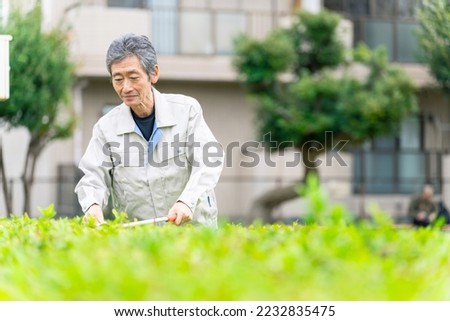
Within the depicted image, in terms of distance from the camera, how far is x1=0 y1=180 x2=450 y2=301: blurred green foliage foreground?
7.41 feet

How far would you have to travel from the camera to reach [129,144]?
572 cm

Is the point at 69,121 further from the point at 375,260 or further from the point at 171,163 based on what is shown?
the point at 375,260

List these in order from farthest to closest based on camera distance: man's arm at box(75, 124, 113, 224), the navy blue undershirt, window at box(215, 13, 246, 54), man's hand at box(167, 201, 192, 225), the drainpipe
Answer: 1. window at box(215, 13, 246, 54)
2. the drainpipe
3. the navy blue undershirt
4. man's arm at box(75, 124, 113, 224)
5. man's hand at box(167, 201, 192, 225)

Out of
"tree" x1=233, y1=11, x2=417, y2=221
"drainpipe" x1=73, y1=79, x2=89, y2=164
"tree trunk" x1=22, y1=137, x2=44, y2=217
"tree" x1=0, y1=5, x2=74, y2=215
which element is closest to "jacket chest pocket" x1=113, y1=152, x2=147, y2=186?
"tree" x1=0, y1=5, x2=74, y2=215

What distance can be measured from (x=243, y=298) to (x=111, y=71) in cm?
346

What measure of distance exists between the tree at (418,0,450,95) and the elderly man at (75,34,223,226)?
12896mm

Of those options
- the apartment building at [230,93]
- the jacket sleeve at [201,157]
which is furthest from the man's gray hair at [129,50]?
the apartment building at [230,93]

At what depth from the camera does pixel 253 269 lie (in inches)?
91.4

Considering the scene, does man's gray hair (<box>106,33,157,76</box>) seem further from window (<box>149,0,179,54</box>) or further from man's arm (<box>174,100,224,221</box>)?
window (<box>149,0,179,54</box>)

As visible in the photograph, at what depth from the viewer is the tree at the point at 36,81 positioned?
62.5ft

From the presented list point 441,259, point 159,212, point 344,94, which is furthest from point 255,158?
point 441,259

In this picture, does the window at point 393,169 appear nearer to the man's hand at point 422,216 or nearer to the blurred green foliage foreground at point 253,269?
the man's hand at point 422,216

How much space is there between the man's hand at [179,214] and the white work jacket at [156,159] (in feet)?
0.87

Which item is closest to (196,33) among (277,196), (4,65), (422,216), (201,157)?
(277,196)
